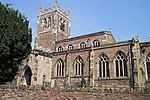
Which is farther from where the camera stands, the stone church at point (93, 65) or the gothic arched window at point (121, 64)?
the gothic arched window at point (121, 64)

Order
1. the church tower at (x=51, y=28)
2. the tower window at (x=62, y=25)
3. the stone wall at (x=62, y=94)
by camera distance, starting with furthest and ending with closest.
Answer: the tower window at (x=62, y=25)
the church tower at (x=51, y=28)
the stone wall at (x=62, y=94)

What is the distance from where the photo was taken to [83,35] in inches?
1550

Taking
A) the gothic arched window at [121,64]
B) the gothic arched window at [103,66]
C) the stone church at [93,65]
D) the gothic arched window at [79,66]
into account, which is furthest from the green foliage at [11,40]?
the gothic arched window at [121,64]

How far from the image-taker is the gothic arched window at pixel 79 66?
3017 cm

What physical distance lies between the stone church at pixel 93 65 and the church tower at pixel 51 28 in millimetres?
7500

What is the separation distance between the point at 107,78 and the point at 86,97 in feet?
40.3

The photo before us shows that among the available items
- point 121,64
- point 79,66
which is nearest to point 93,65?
point 79,66

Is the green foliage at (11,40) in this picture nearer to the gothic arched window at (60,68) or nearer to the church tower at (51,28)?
the gothic arched window at (60,68)

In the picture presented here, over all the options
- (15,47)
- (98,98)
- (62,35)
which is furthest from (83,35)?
(98,98)

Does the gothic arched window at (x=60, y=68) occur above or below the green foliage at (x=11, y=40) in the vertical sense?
below

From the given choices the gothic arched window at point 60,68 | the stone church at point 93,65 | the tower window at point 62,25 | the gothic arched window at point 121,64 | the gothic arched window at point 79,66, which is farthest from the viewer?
the tower window at point 62,25

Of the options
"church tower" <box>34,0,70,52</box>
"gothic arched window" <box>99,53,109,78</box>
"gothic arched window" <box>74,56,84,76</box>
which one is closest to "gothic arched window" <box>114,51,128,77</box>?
"gothic arched window" <box>99,53,109,78</box>

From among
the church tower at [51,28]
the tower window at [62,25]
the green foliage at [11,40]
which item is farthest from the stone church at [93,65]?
the tower window at [62,25]

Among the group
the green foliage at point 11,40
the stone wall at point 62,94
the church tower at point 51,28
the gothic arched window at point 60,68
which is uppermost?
the church tower at point 51,28
